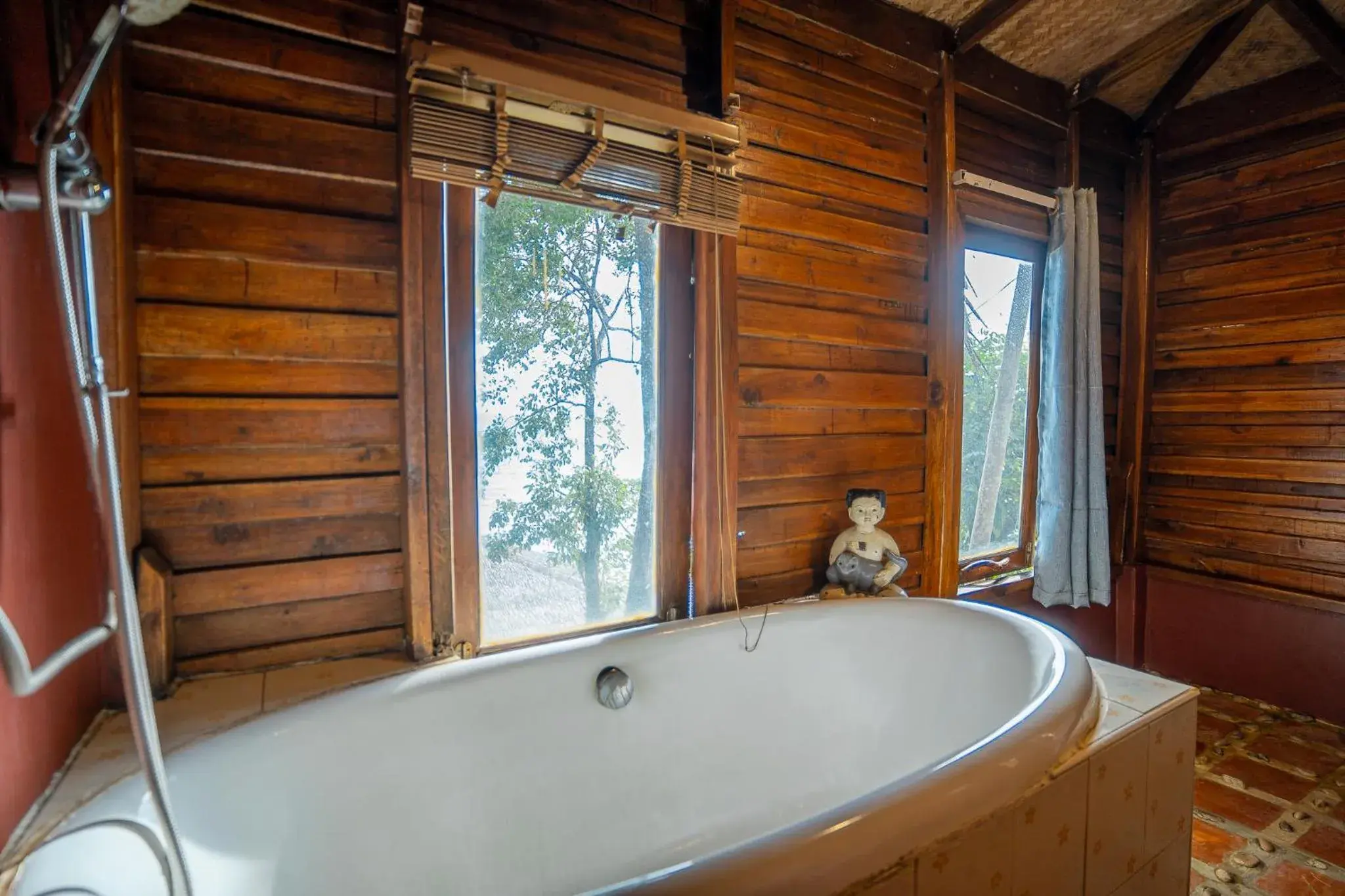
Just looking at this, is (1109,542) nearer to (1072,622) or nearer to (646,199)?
(1072,622)

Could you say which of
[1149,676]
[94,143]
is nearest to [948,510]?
[1149,676]

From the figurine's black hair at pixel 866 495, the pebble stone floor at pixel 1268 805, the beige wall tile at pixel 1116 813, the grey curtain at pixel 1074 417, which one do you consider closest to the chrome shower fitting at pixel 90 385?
the beige wall tile at pixel 1116 813

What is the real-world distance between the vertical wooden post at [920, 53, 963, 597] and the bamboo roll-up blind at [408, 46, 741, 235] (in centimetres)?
93

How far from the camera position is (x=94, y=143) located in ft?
3.87

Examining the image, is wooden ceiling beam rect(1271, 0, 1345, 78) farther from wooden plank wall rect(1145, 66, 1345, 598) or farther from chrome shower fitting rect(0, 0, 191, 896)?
chrome shower fitting rect(0, 0, 191, 896)

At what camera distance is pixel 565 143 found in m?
1.54

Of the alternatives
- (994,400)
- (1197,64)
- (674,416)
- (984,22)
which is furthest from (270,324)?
(1197,64)

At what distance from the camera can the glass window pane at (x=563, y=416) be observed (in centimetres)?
166

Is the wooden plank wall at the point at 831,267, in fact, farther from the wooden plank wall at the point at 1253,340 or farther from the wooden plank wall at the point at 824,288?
the wooden plank wall at the point at 1253,340

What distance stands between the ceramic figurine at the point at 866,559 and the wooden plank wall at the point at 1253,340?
1833mm

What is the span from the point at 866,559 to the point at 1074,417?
4.15 feet

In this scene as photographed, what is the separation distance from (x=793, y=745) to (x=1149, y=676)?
0.79 metres

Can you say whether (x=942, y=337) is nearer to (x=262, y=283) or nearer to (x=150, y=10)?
(x=262, y=283)

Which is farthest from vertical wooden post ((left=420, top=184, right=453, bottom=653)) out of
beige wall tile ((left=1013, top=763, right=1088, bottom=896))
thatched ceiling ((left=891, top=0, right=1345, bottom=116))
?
thatched ceiling ((left=891, top=0, right=1345, bottom=116))
